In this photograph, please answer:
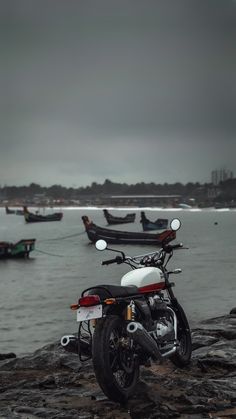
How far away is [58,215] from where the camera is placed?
140 meters

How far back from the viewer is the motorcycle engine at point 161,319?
589 centimetres

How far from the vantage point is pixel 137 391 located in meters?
5.57

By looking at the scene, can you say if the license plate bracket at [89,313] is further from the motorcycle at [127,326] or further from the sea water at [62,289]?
the sea water at [62,289]

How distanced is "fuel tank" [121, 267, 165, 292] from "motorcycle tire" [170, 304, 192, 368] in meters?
0.75

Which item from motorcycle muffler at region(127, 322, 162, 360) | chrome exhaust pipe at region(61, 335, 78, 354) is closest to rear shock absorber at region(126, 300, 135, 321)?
motorcycle muffler at region(127, 322, 162, 360)

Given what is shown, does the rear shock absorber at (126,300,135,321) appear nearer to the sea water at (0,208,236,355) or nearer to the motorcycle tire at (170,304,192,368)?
the motorcycle tire at (170,304,192,368)

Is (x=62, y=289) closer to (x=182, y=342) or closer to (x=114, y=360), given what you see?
(x=182, y=342)

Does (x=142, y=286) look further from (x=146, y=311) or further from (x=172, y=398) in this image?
(x=172, y=398)

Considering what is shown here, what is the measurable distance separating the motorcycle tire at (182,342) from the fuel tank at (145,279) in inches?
29.6

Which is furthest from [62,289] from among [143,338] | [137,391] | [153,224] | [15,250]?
[153,224]

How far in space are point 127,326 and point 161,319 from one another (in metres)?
1.05

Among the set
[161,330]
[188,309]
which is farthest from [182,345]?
[188,309]

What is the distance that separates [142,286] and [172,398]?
44.4 inches

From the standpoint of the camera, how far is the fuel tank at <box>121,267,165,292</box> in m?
5.82
